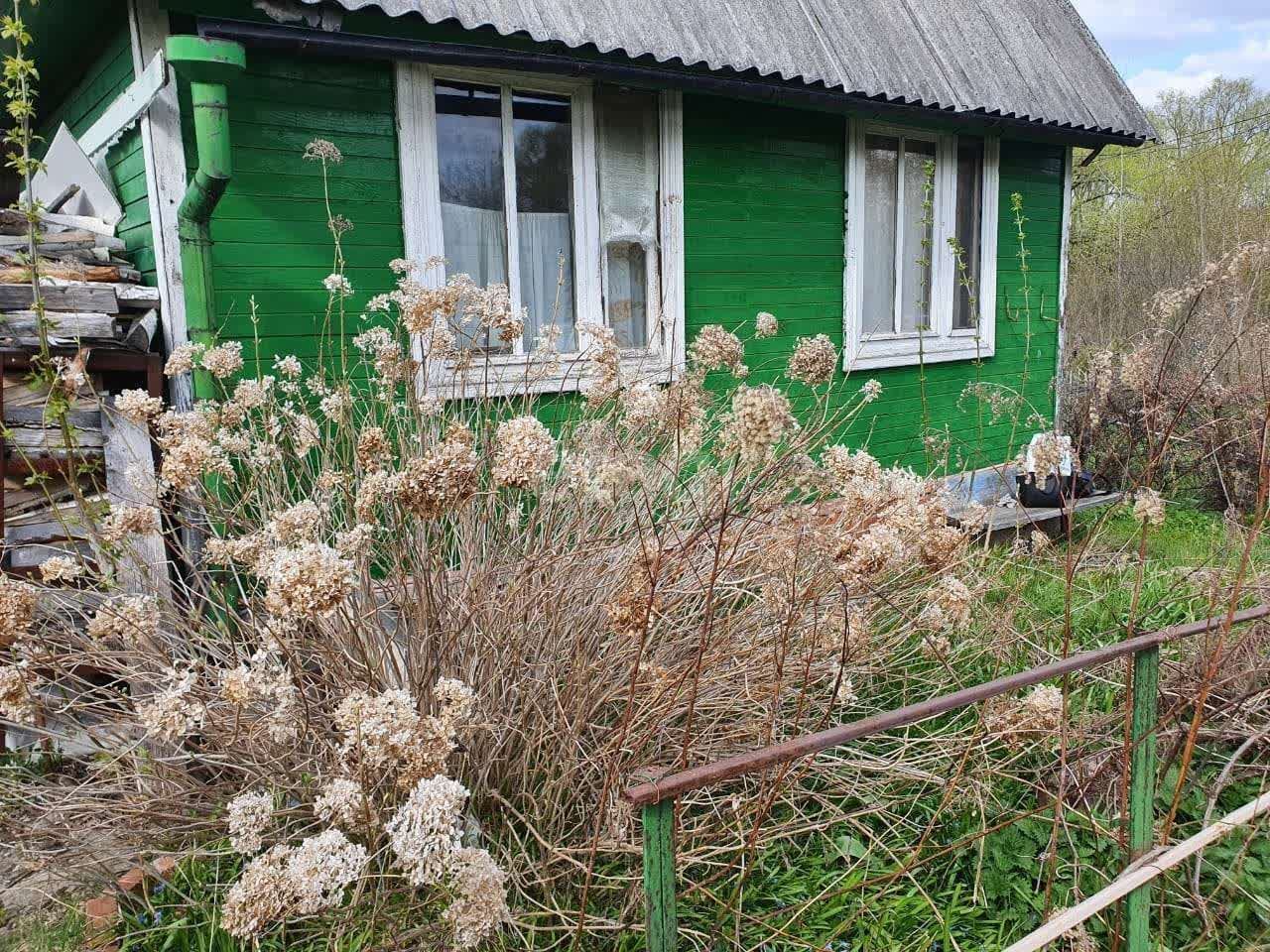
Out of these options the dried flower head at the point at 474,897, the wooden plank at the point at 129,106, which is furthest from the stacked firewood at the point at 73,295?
the dried flower head at the point at 474,897

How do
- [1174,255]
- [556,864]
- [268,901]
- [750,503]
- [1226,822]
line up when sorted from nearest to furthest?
[268,901] < [1226,822] < [556,864] < [750,503] < [1174,255]

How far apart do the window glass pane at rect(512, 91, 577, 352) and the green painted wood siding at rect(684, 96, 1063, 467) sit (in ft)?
2.70

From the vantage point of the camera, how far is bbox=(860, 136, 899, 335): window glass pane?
6.73m

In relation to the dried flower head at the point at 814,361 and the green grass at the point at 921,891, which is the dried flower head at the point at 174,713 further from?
the dried flower head at the point at 814,361

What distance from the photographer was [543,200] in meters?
5.14

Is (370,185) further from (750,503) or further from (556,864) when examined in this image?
(556,864)

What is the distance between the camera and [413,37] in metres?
4.38

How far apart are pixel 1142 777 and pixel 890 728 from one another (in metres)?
0.89

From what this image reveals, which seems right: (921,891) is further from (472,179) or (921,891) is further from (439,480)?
(472,179)

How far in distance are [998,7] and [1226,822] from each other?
23.8ft

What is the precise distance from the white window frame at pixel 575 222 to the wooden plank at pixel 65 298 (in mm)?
1327

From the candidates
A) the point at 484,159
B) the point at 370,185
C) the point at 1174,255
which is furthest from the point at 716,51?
the point at 1174,255

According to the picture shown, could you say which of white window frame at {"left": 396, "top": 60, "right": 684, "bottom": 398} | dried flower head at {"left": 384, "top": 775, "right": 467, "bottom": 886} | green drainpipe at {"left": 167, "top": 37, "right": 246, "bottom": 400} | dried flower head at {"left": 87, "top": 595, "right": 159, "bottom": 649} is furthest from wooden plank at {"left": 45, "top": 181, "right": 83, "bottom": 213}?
dried flower head at {"left": 384, "top": 775, "right": 467, "bottom": 886}

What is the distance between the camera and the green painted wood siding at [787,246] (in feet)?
18.7
